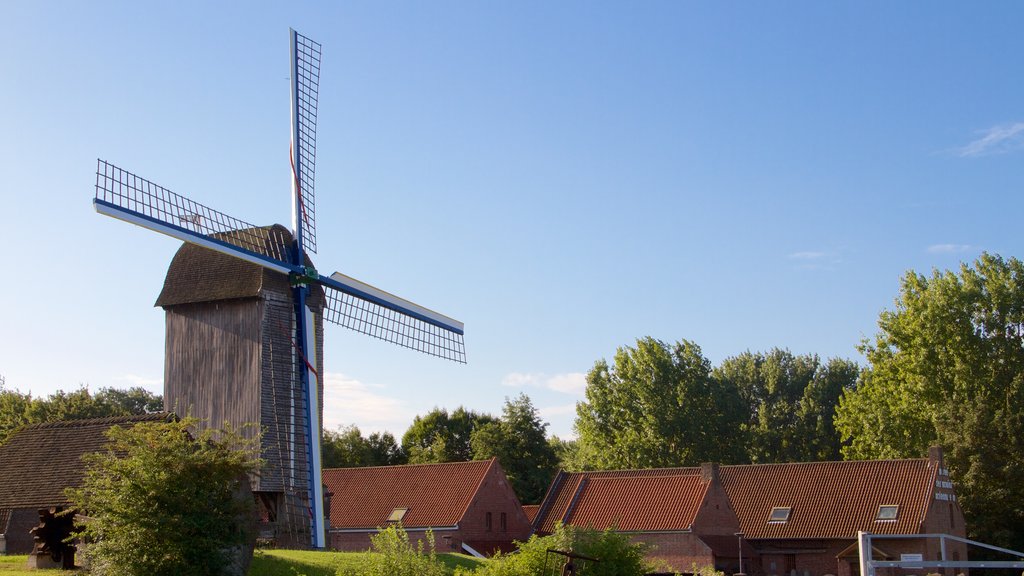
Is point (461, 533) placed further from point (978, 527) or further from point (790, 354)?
point (790, 354)

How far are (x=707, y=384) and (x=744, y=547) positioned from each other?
68.7ft

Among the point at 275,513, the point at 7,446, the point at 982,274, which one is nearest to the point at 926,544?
the point at 982,274

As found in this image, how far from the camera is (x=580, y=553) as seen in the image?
837 inches

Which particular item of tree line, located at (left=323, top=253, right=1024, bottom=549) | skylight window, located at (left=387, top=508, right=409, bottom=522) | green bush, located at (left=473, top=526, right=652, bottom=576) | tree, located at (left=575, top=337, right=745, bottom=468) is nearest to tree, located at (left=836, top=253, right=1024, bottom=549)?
tree line, located at (left=323, top=253, right=1024, bottom=549)

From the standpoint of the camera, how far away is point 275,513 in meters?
28.8

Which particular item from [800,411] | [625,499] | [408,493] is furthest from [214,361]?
[800,411]

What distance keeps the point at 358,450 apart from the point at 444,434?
548cm

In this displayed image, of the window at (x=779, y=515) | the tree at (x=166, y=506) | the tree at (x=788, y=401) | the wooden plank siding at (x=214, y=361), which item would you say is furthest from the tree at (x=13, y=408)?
the tree at (x=788, y=401)

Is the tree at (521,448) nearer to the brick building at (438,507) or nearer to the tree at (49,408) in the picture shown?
the brick building at (438,507)

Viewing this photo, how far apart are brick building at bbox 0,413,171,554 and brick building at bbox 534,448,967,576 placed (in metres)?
21.6

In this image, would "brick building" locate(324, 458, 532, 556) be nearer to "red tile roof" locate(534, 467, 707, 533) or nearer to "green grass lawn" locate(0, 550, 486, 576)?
"red tile roof" locate(534, 467, 707, 533)

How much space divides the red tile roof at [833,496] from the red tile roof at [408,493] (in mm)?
11552

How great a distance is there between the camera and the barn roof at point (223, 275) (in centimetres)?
2902

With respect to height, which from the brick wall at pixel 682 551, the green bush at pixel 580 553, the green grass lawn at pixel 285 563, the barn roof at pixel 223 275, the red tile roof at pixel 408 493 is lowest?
the brick wall at pixel 682 551
